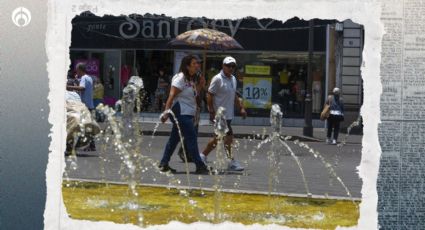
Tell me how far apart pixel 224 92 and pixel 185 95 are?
0.53 meters

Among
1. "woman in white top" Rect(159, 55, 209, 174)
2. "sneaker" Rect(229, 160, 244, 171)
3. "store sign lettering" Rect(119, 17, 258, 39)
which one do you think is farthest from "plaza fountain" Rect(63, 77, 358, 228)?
"sneaker" Rect(229, 160, 244, 171)

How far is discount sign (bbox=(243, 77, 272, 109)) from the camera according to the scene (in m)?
5.59

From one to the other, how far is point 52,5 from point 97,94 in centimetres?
60

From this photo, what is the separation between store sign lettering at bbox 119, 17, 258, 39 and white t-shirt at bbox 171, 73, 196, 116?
1.91 feet

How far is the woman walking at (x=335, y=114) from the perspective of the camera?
16.3ft

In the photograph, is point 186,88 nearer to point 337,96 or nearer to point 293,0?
point 337,96

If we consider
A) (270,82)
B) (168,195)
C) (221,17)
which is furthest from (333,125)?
(221,17)

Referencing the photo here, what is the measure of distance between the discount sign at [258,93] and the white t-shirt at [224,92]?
105 millimetres

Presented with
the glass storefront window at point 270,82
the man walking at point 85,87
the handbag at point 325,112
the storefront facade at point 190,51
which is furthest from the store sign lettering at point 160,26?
the handbag at point 325,112

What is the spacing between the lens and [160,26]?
4.82m

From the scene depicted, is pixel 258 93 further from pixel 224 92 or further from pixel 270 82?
pixel 224 92

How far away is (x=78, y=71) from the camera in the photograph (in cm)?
462

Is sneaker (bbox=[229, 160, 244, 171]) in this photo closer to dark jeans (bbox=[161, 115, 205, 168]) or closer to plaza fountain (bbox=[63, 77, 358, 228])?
dark jeans (bbox=[161, 115, 205, 168])

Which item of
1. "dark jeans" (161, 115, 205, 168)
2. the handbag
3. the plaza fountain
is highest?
the handbag
